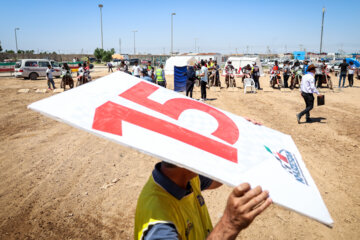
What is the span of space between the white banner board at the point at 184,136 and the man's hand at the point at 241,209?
1.5 inches

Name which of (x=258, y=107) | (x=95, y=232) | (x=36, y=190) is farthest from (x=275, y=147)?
(x=258, y=107)

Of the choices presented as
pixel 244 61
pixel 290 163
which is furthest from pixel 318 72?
pixel 290 163

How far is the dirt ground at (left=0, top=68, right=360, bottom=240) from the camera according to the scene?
3.66 meters

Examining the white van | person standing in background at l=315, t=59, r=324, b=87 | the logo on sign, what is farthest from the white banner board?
the white van

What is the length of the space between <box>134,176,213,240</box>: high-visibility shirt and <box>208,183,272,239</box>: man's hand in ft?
0.78

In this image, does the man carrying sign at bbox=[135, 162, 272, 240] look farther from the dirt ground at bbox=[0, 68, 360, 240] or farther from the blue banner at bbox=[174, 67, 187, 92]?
the blue banner at bbox=[174, 67, 187, 92]

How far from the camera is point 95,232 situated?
3574mm

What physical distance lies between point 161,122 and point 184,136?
0.47ft

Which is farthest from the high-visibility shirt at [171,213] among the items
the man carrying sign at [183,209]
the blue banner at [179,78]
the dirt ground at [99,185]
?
the blue banner at [179,78]

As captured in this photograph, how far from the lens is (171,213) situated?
127cm

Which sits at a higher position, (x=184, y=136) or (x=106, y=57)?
(x=106, y=57)

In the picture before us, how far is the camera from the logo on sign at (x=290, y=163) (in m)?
1.22

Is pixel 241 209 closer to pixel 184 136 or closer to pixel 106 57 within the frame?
pixel 184 136

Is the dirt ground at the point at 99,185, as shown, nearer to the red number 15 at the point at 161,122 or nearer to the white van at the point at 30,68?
the red number 15 at the point at 161,122
